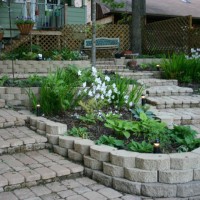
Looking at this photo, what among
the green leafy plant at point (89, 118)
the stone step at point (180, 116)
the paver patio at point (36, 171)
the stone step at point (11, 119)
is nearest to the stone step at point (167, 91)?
the stone step at point (180, 116)

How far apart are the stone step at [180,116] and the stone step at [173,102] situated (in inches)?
6.5

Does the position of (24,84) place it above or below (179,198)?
above

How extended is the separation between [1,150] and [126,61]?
7260mm

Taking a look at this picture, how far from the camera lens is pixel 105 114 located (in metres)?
4.72

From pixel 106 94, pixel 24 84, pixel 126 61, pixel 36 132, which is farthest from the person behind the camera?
pixel 126 61

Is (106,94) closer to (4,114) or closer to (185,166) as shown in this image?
(4,114)

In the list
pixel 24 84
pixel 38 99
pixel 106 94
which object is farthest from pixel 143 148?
pixel 24 84

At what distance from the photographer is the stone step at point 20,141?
3.96m

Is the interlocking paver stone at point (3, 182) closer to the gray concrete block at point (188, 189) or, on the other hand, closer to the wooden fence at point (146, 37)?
the gray concrete block at point (188, 189)

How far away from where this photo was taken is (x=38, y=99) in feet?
17.2

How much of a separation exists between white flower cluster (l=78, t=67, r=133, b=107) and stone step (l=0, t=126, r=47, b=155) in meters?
1.04

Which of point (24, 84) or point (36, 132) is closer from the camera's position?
point (36, 132)

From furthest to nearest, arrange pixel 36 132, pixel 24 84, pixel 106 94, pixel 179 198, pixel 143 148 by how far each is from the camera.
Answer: pixel 24 84 → pixel 106 94 → pixel 36 132 → pixel 143 148 → pixel 179 198

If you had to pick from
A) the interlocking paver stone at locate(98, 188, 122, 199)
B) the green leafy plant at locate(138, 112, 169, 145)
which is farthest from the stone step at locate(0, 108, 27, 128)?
the interlocking paver stone at locate(98, 188, 122, 199)
